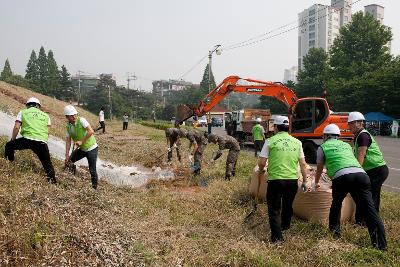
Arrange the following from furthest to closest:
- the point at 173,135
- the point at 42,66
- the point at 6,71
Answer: the point at 42,66
the point at 6,71
the point at 173,135

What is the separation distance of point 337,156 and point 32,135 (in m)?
4.64

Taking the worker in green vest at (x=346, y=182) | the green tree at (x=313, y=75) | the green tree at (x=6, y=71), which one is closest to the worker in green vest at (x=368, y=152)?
the worker in green vest at (x=346, y=182)

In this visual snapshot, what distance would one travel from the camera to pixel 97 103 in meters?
76.3

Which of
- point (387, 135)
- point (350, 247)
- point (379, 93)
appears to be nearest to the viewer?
point (350, 247)

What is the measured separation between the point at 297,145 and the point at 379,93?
118ft

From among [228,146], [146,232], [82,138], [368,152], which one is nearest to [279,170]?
[368,152]

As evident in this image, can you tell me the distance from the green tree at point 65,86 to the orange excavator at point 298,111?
65837 millimetres

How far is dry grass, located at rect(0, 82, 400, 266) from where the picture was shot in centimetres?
407

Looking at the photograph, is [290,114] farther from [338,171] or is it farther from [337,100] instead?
[337,100]

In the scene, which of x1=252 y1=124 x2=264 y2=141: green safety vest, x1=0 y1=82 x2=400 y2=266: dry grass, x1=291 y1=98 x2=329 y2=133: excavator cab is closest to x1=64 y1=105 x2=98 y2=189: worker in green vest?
x1=0 y1=82 x2=400 y2=266: dry grass

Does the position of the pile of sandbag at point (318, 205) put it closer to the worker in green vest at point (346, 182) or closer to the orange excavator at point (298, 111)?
the worker in green vest at point (346, 182)

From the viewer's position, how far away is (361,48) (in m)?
49.2

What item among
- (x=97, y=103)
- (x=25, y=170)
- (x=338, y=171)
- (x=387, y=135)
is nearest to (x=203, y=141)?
(x=25, y=170)

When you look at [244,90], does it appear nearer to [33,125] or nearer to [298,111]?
[298,111]
